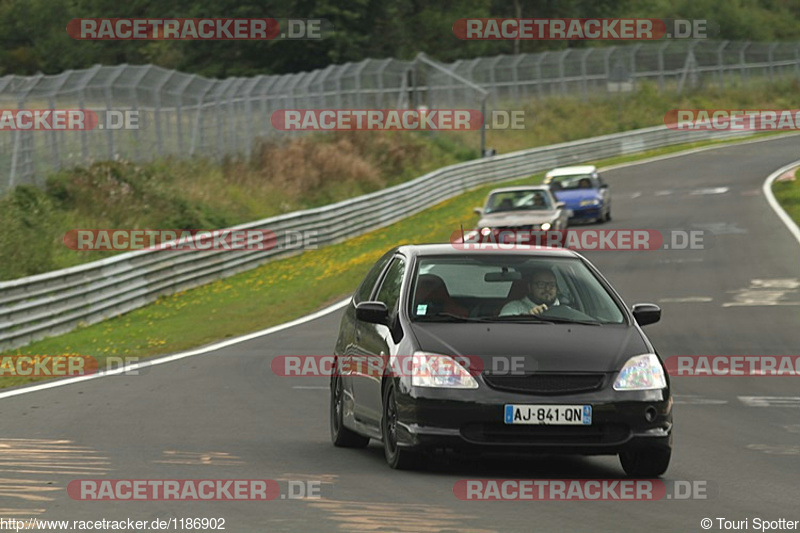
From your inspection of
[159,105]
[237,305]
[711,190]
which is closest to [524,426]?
[237,305]

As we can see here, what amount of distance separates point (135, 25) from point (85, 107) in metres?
52.2

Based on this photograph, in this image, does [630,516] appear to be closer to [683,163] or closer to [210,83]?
[210,83]

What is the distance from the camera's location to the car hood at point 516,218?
3077cm

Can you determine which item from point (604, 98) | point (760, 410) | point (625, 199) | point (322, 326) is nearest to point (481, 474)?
point (760, 410)

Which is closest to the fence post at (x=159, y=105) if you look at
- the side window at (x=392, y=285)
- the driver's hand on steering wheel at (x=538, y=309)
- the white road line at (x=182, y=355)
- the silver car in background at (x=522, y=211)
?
the silver car in background at (x=522, y=211)

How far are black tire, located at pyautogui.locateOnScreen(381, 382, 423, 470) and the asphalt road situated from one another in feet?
0.29

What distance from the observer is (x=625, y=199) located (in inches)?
1825

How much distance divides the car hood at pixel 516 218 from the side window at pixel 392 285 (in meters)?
20.1

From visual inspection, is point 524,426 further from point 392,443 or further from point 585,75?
point 585,75

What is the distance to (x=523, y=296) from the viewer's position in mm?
10016

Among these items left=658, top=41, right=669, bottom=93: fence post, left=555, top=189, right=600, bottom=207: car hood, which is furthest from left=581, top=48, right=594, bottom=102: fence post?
left=555, top=189, right=600, bottom=207: car hood

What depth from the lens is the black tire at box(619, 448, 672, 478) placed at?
9078 millimetres

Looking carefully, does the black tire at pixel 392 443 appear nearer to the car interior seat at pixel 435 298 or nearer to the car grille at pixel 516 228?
the car interior seat at pixel 435 298

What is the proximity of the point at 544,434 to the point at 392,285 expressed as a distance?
1991 mm
